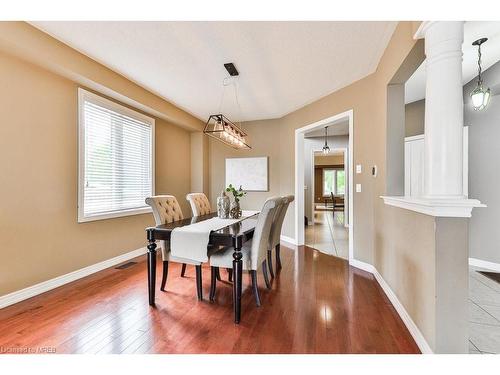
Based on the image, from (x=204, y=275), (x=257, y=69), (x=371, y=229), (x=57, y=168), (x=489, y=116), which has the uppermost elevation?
(x=257, y=69)

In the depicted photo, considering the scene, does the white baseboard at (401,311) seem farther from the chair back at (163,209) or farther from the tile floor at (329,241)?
→ the chair back at (163,209)

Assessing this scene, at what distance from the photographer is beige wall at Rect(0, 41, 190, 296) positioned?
2305 mm

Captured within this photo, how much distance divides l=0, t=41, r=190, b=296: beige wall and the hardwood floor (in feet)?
1.14

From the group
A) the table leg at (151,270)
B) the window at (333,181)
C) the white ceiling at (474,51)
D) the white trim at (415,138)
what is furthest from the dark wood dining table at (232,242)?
the window at (333,181)

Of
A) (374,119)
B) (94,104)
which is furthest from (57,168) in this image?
(374,119)

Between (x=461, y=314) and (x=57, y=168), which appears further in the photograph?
(x=57, y=168)

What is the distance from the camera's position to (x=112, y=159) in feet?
11.4

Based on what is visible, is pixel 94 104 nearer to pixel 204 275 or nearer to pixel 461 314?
pixel 204 275

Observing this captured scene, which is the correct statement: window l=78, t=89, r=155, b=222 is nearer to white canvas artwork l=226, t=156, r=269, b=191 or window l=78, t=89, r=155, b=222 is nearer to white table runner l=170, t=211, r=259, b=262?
white table runner l=170, t=211, r=259, b=262

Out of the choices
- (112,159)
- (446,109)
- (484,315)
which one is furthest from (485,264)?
(112,159)

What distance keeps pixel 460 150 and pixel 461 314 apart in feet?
3.32

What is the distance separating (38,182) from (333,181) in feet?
42.4

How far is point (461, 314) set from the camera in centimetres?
148

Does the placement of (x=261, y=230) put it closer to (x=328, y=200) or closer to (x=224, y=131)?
(x=224, y=131)
